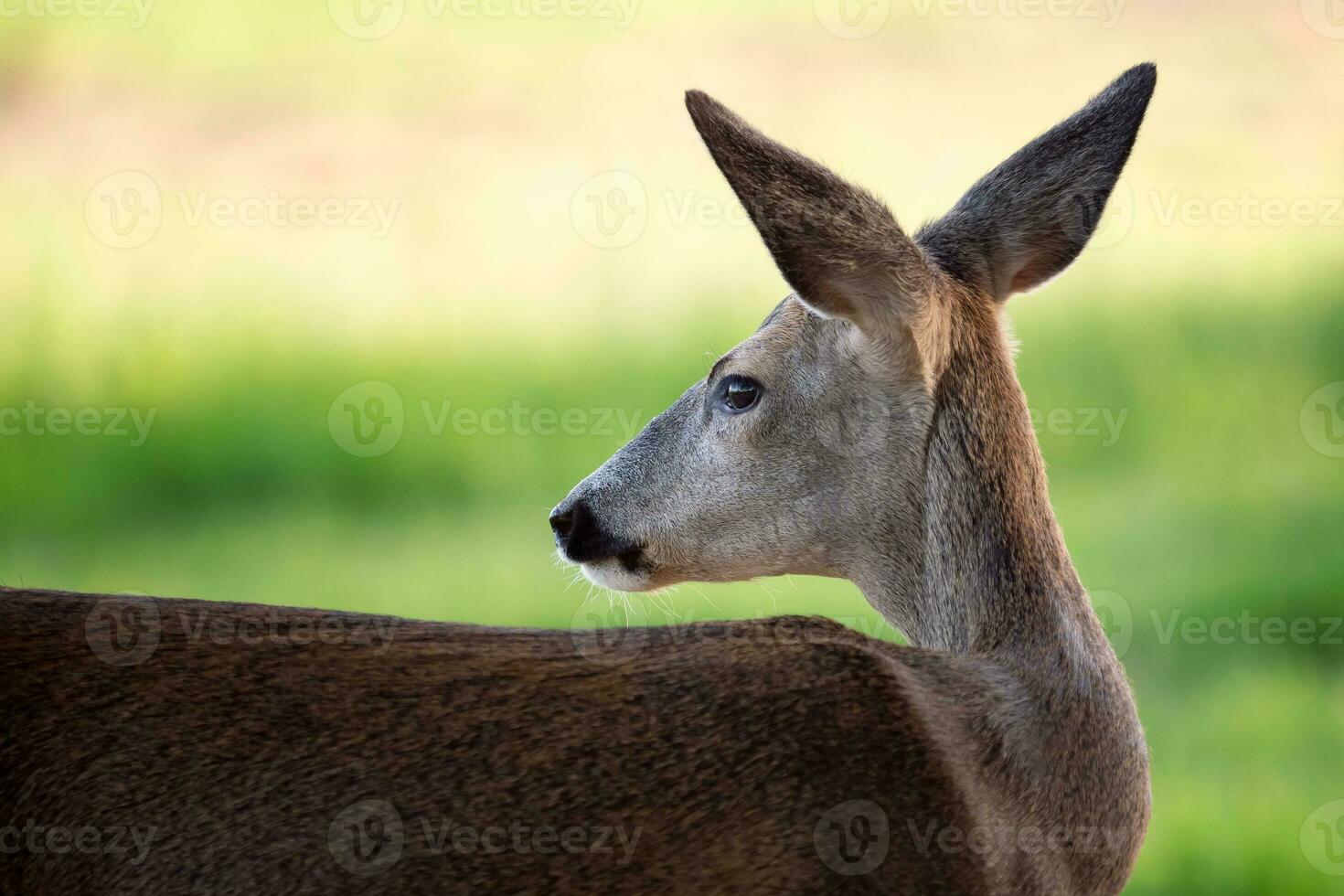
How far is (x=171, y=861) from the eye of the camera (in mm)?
2006

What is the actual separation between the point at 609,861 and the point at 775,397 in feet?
4.06

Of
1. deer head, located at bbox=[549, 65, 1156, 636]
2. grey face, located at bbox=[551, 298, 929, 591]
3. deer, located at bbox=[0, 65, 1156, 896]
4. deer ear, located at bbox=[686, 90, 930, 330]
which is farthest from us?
grey face, located at bbox=[551, 298, 929, 591]

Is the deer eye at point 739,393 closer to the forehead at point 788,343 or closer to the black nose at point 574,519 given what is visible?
the forehead at point 788,343

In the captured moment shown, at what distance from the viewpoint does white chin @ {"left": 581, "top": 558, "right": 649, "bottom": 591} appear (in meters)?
3.28

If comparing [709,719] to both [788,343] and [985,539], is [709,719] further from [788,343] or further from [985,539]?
[788,343]

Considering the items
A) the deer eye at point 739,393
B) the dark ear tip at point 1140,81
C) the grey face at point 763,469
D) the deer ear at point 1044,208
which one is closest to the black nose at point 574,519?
the grey face at point 763,469

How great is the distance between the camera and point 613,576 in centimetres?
329

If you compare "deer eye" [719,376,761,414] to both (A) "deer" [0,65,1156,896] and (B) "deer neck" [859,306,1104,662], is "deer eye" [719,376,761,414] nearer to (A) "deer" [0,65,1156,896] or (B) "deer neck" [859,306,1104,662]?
(A) "deer" [0,65,1156,896]

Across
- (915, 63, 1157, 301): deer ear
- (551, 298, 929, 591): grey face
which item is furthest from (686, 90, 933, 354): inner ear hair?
(915, 63, 1157, 301): deer ear

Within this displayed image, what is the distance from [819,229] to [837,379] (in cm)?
44

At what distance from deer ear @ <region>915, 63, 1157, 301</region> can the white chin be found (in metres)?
0.92

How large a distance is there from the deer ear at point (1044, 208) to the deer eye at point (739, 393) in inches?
17.7

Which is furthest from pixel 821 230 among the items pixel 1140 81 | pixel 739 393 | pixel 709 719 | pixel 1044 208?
pixel 1140 81

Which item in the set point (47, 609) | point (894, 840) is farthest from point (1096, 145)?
point (47, 609)
